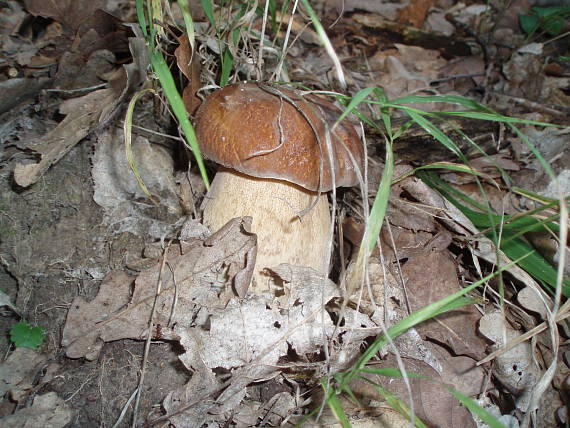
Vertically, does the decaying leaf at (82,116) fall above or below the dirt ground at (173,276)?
above

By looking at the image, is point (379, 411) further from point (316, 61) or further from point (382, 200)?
point (316, 61)

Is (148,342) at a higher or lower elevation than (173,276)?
lower

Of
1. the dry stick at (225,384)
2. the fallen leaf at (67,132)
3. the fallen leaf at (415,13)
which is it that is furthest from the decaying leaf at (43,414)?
the fallen leaf at (415,13)

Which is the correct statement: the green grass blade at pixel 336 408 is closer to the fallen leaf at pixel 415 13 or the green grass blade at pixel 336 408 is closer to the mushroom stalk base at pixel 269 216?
the mushroom stalk base at pixel 269 216

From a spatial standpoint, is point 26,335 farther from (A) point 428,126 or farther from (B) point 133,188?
(A) point 428,126

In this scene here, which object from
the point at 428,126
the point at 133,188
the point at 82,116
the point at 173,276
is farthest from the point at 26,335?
the point at 428,126

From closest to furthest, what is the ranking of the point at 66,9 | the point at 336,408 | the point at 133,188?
the point at 336,408 → the point at 133,188 → the point at 66,9
